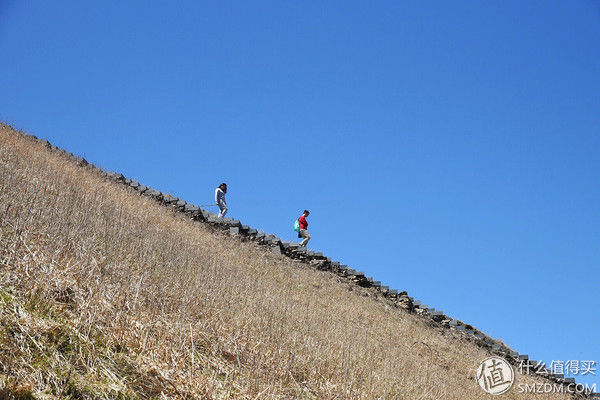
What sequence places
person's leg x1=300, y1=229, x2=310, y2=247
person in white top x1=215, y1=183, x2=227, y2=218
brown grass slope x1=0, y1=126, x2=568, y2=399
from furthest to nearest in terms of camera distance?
person's leg x1=300, y1=229, x2=310, y2=247 → person in white top x1=215, y1=183, x2=227, y2=218 → brown grass slope x1=0, y1=126, x2=568, y2=399

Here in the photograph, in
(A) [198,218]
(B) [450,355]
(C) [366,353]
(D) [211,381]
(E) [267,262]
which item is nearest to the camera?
(D) [211,381]

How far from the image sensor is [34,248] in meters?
5.31

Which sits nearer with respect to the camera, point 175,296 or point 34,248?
point 34,248

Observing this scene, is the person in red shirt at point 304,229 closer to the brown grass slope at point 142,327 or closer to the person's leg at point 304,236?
the person's leg at point 304,236

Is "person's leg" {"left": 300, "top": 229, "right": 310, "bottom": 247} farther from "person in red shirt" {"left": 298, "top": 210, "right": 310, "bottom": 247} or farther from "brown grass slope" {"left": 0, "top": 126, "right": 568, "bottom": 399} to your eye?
A: "brown grass slope" {"left": 0, "top": 126, "right": 568, "bottom": 399}

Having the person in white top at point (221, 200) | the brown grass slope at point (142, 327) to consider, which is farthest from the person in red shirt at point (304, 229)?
the brown grass slope at point (142, 327)

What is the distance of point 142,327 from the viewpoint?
4406 mm

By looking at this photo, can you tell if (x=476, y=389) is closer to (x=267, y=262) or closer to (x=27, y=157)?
(x=267, y=262)

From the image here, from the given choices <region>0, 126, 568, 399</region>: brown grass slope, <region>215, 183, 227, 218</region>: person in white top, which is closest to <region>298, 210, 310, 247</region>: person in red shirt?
<region>215, 183, 227, 218</region>: person in white top

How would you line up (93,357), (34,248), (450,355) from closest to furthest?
(93,357), (34,248), (450,355)

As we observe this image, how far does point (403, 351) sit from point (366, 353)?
10.8 ft

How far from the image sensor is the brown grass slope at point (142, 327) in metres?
3.69

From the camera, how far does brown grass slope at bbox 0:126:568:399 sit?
12.1ft

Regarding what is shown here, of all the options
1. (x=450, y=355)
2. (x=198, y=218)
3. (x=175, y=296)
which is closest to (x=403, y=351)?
(x=450, y=355)
